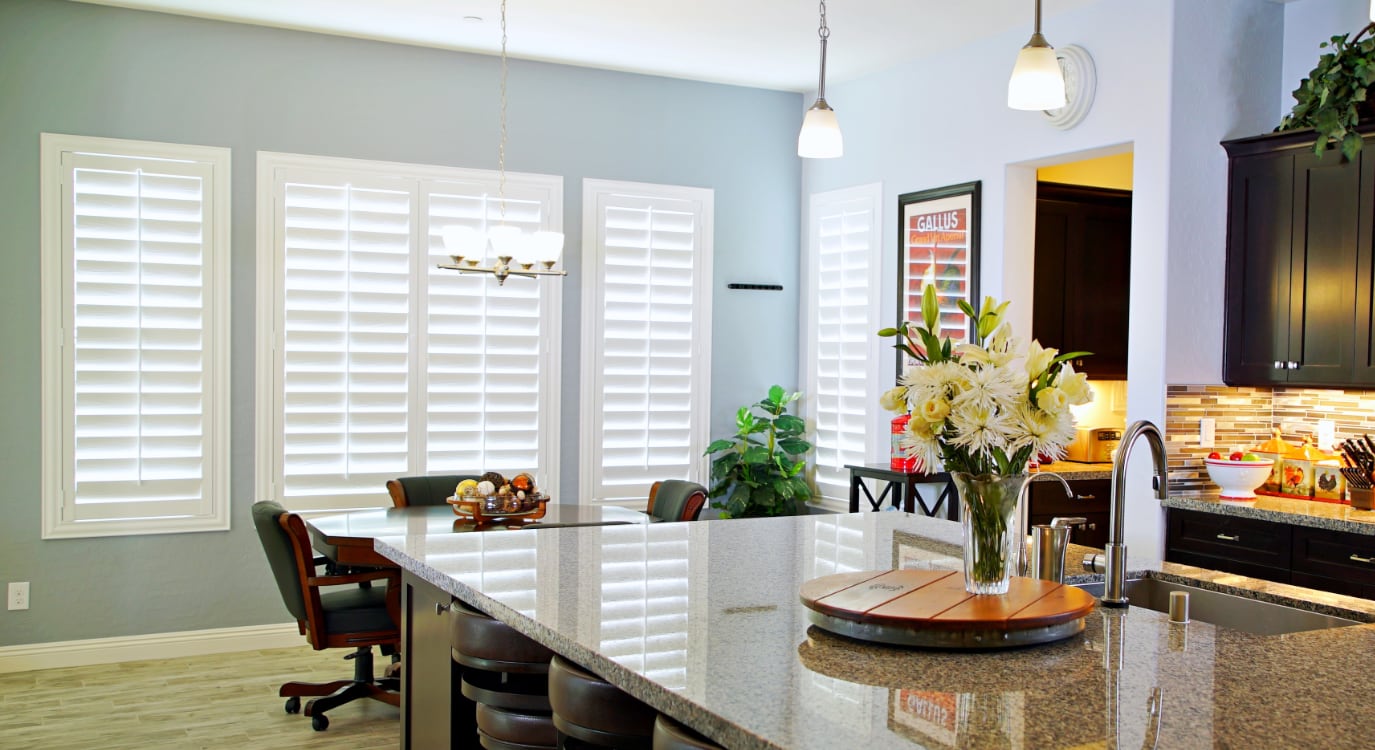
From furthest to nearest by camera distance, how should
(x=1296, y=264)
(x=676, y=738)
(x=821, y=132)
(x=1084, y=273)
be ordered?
(x=1084, y=273), (x=1296, y=264), (x=821, y=132), (x=676, y=738)

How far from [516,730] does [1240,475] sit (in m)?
3.39

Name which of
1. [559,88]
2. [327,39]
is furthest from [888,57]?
[327,39]

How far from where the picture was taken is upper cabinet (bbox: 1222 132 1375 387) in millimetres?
4344

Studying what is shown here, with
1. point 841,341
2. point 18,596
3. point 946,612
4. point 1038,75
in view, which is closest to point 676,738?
point 946,612

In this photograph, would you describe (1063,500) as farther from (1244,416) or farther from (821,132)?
(821,132)

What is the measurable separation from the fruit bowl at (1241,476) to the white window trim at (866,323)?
1851 mm

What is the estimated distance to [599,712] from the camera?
203cm

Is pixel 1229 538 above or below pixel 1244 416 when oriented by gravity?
below

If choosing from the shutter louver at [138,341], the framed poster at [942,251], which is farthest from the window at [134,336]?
the framed poster at [942,251]

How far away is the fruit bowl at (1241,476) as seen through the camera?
4578mm

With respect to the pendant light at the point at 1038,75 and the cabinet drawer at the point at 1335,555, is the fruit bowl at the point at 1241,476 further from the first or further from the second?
the pendant light at the point at 1038,75

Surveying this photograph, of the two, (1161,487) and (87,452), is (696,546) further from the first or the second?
(87,452)

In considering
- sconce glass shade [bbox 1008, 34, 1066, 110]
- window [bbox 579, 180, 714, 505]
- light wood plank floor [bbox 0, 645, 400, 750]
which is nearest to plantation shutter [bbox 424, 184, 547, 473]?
window [bbox 579, 180, 714, 505]

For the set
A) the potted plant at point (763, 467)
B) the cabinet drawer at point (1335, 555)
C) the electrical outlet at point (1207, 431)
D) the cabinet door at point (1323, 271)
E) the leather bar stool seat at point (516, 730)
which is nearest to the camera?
the leather bar stool seat at point (516, 730)
